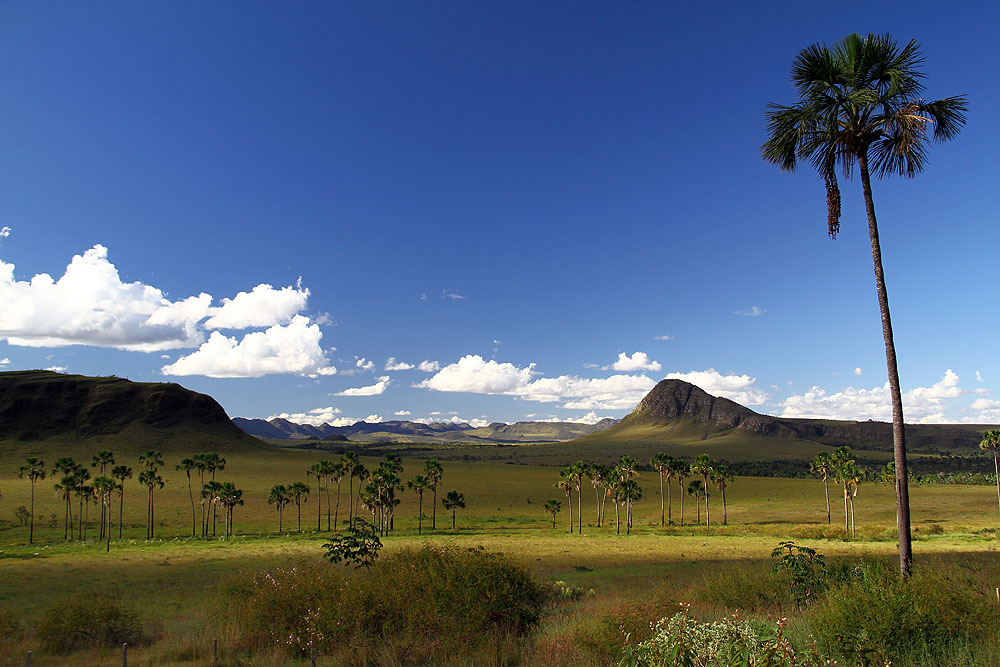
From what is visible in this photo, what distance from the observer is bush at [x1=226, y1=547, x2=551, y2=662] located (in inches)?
460

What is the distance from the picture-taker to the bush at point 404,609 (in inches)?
460

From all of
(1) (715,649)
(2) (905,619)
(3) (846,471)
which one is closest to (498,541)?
(3) (846,471)

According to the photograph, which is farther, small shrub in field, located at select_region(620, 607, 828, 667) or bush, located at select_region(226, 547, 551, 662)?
bush, located at select_region(226, 547, 551, 662)

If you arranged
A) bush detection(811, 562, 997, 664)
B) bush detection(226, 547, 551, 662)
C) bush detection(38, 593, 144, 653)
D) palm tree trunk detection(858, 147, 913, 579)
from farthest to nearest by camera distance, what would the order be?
bush detection(38, 593, 144, 653), palm tree trunk detection(858, 147, 913, 579), bush detection(226, 547, 551, 662), bush detection(811, 562, 997, 664)

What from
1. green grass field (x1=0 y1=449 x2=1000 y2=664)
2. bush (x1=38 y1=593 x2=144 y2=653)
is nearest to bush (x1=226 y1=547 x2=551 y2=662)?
green grass field (x1=0 y1=449 x2=1000 y2=664)

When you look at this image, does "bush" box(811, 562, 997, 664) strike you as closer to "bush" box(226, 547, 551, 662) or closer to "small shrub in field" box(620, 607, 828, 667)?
"small shrub in field" box(620, 607, 828, 667)

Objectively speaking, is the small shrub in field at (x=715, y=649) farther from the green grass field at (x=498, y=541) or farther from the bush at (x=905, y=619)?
the green grass field at (x=498, y=541)

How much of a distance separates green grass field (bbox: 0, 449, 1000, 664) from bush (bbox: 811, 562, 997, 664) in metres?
3.79

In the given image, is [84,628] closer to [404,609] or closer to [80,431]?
[404,609]

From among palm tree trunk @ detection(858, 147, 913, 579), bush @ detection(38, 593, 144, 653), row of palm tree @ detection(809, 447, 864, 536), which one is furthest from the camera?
row of palm tree @ detection(809, 447, 864, 536)

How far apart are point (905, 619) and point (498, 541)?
56049 millimetres

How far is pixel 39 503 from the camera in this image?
339 ft

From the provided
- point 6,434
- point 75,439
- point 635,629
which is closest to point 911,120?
point 635,629

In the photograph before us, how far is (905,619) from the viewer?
927 centimetres
